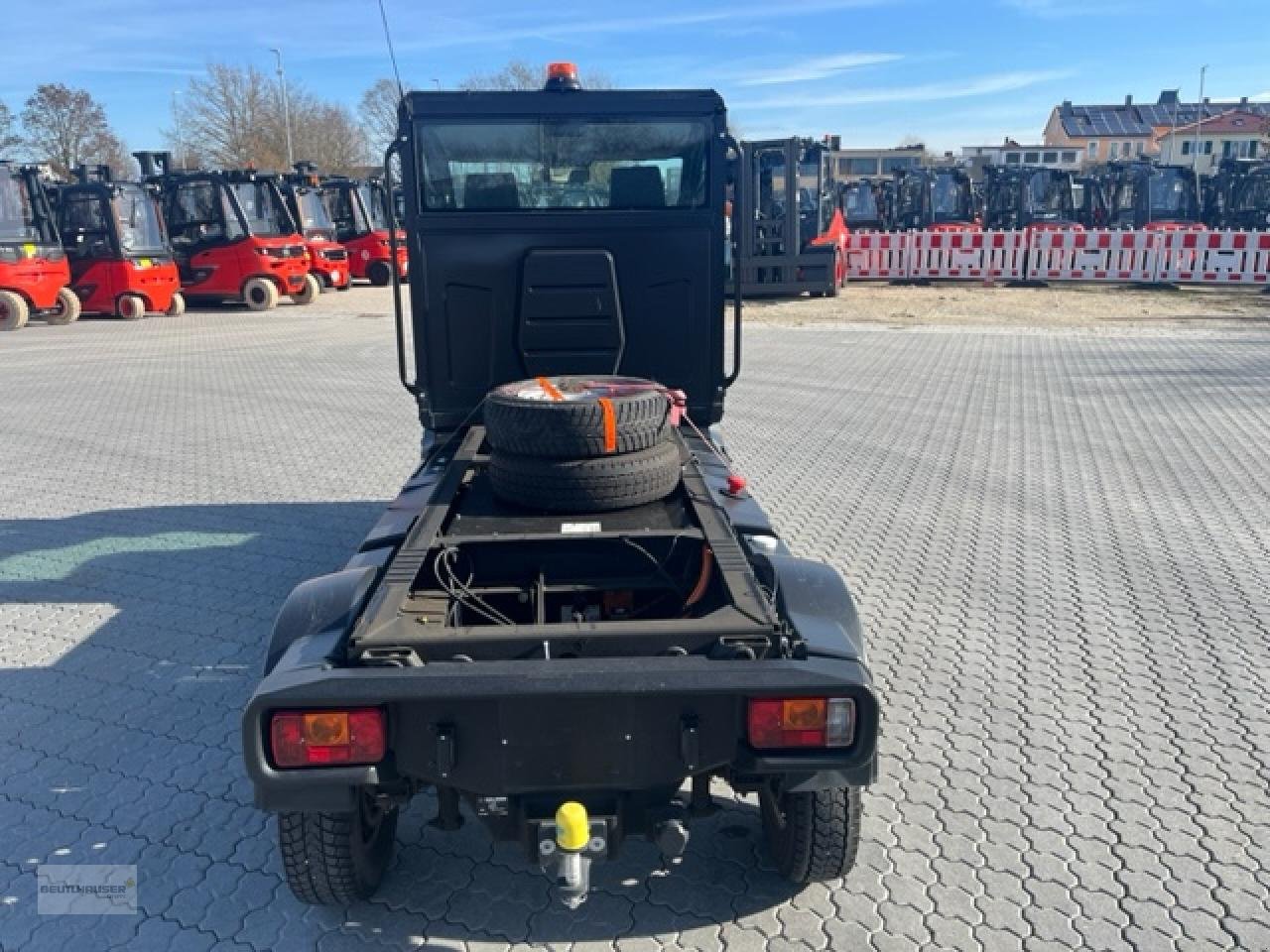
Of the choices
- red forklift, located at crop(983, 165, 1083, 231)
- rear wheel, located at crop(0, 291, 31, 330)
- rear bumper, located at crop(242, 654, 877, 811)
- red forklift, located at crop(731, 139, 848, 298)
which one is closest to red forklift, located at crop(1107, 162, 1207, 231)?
red forklift, located at crop(983, 165, 1083, 231)

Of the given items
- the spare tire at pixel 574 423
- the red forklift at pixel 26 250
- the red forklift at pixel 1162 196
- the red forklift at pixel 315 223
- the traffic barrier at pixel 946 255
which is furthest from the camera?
the red forklift at pixel 1162 196

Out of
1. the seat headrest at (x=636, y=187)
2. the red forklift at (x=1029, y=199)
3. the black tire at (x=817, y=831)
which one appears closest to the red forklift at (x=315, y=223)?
the seat headrest at (x=636, y=187)

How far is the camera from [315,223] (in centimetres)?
2078

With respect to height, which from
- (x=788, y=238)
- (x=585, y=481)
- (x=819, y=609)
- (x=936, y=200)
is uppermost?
(x=936, y=200)

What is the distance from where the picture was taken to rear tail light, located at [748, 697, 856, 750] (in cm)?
237

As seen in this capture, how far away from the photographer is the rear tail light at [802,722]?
93.4 inches

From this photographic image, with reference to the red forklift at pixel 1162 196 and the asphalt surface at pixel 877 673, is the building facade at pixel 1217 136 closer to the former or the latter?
the red forklift at pixel 1162 196

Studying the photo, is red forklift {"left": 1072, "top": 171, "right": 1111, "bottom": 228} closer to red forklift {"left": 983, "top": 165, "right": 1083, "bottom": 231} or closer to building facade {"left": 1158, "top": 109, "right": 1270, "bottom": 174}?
red forklift {"left": 983, "top": 165, "right": 1083, "bottom": 231}

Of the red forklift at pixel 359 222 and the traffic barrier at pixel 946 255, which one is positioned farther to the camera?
the traffic barrier at pixel 946 255

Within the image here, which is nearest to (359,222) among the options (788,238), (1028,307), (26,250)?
(26,250)

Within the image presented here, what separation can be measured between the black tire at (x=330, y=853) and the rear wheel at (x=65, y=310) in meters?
17.5

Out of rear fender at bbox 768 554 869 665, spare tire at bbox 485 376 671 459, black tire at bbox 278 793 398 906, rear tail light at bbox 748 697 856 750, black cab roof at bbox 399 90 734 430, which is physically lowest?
black tire at bbox 278 793 398 906

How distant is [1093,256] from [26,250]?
21444 millimetres

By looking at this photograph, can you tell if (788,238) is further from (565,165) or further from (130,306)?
(565,165)
